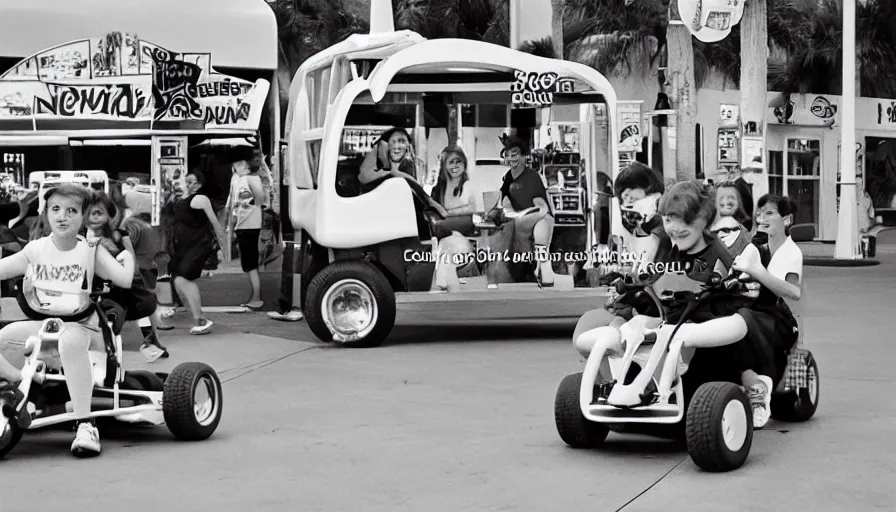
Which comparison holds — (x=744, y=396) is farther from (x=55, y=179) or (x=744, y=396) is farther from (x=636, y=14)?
(x=636, y=14)

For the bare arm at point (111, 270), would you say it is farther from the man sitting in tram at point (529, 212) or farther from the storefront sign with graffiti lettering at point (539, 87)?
the storefront sign with graffiti lettering at point (539, 87)

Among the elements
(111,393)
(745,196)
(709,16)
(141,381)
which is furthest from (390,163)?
(709,16)

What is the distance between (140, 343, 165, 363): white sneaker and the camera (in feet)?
38.6

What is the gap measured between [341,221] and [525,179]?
173 centimetres

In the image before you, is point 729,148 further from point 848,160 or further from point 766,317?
point 766,317

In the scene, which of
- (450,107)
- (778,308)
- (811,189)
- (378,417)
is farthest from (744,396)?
(811,189)

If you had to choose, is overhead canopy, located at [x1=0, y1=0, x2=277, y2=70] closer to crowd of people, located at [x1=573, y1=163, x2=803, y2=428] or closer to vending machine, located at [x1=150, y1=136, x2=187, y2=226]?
vending machine, located at [x1=150, y1=136, x2=187, y2=226]

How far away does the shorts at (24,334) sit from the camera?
7895 millimetres

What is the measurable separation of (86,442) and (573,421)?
237 centimetres

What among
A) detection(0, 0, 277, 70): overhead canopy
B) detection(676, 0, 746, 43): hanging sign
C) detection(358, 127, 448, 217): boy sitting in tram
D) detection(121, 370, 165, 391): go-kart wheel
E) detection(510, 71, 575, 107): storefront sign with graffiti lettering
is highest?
detection(0, 0, 277, 70): overhead canopy

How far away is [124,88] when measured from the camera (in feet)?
49.8

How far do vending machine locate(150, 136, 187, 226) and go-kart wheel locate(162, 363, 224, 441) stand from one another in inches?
339

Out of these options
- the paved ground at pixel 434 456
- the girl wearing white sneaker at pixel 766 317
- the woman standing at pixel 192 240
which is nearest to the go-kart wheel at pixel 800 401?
the paved ground at pixel 434 456

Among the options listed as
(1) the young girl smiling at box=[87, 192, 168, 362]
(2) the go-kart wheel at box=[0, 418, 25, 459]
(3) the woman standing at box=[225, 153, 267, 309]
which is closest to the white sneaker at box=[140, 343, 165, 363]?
(1) the young girl smiling at box=[87, 192, 168, 362]
